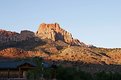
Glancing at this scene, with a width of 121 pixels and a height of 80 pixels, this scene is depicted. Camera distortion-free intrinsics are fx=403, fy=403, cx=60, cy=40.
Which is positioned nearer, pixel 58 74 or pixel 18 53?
pixel 58 74

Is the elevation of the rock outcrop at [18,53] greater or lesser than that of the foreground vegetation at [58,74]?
greater

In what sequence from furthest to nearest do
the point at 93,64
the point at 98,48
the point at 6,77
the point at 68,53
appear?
1. the point at 98,48
2. the point at 68,53
3. the point at 93,64
4. the point at 6,77

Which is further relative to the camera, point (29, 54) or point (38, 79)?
point (29, 54)

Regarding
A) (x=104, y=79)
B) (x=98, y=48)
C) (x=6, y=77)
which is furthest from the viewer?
(x=98, y=48)

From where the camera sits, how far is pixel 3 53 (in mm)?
168875

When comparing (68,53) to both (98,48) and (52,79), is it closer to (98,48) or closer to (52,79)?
(98,48)

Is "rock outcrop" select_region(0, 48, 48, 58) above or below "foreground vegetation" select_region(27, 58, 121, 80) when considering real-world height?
above

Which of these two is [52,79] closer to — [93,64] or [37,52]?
[93,64]

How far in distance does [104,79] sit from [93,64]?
→ 7488 cm

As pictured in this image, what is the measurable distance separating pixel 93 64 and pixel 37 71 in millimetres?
88908

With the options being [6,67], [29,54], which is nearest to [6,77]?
[6,67]

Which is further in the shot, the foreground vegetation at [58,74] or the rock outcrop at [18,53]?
the rock outcrop at [18,53]

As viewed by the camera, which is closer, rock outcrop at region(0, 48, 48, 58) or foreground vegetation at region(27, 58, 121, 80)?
foreground vegetation at region(27, 58, 121, 80)

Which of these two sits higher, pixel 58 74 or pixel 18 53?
pixel 18 53
